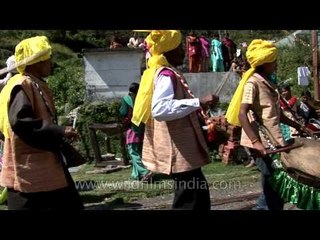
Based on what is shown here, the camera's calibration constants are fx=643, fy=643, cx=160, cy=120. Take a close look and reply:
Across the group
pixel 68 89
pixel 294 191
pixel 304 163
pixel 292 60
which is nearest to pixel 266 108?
pixel 304 163

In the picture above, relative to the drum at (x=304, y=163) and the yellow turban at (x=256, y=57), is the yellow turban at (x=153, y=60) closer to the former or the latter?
the yellow turban at (x=256, y=57)

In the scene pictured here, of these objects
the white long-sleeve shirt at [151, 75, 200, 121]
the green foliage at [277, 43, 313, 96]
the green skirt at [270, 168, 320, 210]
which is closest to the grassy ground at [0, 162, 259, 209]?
the green skirt at [270, 168, 320, 210]

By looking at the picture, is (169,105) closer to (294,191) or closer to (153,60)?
(153,60)

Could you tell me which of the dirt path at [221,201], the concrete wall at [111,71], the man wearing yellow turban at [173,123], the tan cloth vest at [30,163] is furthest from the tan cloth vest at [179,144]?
the concrete wall at [111,71]

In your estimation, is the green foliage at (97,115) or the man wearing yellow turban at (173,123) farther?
the green foliage at (97,115)

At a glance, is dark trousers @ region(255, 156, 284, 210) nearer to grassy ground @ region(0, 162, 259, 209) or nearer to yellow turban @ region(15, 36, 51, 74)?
yellow turban @ region(15, 36, 51, 74)

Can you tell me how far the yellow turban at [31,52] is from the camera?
401 cm

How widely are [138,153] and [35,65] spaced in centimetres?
485

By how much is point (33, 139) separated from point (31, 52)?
59cm

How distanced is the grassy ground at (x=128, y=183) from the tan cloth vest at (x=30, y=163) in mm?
3403
